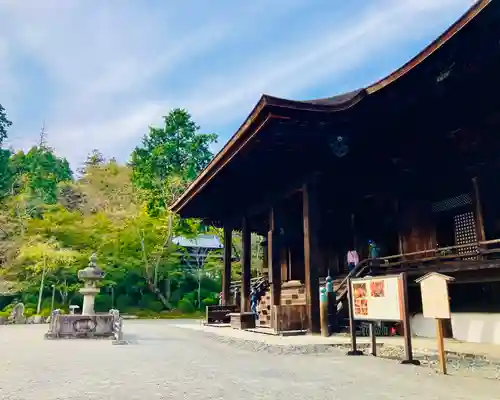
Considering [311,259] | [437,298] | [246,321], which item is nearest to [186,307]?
[246,321]

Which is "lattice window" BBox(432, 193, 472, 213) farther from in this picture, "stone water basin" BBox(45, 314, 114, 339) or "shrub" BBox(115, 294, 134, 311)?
"shrub" BBox(115, 294, 134, 311)

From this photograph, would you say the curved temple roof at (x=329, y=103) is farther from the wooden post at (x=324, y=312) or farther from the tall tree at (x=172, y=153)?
the tall tree at (x=172, y=153)

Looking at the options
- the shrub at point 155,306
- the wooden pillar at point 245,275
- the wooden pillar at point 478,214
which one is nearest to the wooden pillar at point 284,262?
the wooden pillar at point 245,275

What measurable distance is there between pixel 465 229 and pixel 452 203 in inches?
28.9

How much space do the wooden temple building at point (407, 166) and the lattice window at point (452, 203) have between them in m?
0.03

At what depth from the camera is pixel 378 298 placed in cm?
751

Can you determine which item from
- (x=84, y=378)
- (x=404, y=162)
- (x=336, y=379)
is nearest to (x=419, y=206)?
(x=404, y=162)

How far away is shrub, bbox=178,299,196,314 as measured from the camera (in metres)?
32.6

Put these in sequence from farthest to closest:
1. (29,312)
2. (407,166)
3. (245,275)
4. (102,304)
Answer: (102,304), (29,312), (245,275), (407,166)

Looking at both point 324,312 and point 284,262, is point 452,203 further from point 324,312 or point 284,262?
point 284,262

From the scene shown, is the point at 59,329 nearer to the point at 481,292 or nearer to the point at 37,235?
the point at 481,292

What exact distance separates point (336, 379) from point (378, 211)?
31.4 feet

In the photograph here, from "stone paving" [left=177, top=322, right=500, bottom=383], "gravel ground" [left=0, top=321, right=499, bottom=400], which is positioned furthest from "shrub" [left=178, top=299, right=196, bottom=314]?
"gravel ground" [left=0, top=321, right=499, bottom=400]

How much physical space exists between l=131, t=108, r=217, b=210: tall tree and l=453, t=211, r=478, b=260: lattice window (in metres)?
30.9
